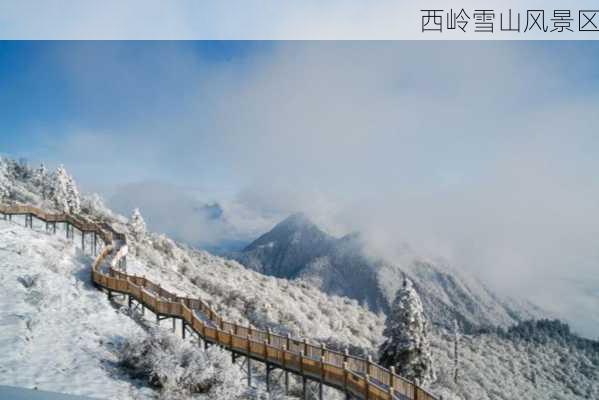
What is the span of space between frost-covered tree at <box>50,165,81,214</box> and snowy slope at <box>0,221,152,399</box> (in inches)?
1606

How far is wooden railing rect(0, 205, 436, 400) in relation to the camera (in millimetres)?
19031

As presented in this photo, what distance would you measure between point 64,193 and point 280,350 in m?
65.7

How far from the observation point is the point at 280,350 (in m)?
24.1

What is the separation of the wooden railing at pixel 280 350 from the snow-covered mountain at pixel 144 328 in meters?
2.05

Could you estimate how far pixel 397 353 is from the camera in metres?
35.6

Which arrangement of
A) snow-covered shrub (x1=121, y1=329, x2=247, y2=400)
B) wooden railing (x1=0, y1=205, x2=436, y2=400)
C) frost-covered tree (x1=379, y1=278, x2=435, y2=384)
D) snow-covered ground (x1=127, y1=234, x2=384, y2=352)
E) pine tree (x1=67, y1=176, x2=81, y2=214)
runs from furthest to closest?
pine tree (x1=67, y1=176, x2=81, y2=214), snow-covered ground (x1=127, y1=234, x2=384, y2=352), frost-covered tree (x1=379, y1=278, x2=435, y2=384), wooden railing (x1=0, y1=205, x2=436, y2=400), snow-covered shrub (x1=121, y1=329, x2=247, y2=400)

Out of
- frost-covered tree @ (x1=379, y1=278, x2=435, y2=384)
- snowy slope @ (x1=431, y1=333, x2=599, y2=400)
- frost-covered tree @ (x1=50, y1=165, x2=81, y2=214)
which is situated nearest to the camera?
frost-covered tree @ (x1=379, y1=278, x2=435, y2=384)

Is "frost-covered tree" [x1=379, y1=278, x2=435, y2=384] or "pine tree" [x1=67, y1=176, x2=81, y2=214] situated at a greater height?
"pine tree" [x1=67, y1=176, x2=81, y2=214]

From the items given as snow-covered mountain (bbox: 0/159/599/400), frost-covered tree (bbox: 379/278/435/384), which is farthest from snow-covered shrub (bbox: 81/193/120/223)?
frost-covered tree (bbox: 379/278/435/384)

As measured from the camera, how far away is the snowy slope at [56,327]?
18031 mm

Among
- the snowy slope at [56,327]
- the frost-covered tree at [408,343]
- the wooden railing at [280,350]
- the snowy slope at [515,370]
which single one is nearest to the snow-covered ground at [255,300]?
the snowy slope at [515,370]

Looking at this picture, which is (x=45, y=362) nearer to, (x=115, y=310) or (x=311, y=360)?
(x=115, y=310)

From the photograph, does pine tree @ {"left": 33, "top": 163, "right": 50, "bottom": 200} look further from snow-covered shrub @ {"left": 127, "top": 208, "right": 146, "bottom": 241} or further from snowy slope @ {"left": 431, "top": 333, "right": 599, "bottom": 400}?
snowy slope @ {"left": 431, "top": 333, "right": 599, "bottom": 400}

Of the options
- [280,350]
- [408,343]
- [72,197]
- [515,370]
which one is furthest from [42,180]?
[515,370]
